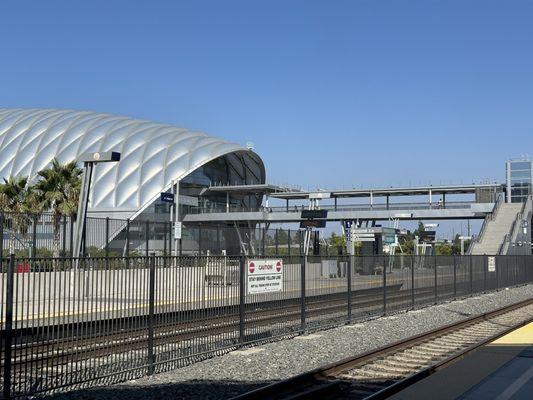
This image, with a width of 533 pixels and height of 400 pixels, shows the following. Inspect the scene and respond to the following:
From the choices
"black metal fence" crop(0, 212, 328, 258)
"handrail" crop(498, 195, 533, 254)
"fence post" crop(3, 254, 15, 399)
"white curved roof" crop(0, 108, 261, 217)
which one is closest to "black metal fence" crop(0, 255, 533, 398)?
"fence post" crop(3, 254, 15, 399)

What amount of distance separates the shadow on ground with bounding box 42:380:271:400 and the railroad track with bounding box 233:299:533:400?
697mm

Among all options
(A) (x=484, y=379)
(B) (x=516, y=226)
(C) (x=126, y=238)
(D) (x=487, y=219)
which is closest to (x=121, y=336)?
(A) (x=484, y=379)

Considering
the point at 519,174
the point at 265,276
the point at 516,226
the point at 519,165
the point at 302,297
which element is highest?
the point at 519,165

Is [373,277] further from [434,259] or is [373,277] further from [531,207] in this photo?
[531,207]

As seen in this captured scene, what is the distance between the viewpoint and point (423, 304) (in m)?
26.5

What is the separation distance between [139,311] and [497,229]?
53.9m

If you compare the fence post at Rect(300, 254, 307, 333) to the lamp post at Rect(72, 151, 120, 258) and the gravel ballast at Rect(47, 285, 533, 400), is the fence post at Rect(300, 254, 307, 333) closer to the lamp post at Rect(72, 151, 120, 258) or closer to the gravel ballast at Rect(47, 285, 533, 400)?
the gravel ballast at Rect(47, 285, 533, 400)

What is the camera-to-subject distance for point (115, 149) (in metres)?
70.0

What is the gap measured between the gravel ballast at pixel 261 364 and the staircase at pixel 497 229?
37.1m

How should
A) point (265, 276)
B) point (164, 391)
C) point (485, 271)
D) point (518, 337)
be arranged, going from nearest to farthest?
point (164, 391) < point (265, 276) < point (518, 337) < point (485, 271)

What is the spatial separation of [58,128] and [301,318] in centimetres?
6430

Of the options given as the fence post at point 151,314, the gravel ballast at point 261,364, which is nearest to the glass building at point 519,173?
the gravel ballast at point 261,364

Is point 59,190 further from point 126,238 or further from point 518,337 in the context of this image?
point 518,337

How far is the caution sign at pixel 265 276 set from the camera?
51.3 feet
